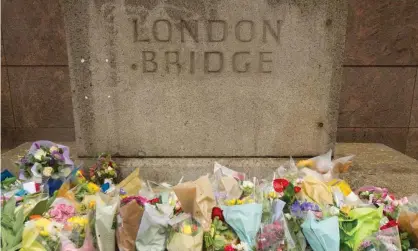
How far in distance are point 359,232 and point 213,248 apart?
0.81 m

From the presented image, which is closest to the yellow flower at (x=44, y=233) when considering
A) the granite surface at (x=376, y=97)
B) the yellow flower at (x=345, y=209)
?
the yellow flower at (x=345, y=209)

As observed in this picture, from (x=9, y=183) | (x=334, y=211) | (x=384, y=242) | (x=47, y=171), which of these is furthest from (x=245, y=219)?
(x=9, y=183)

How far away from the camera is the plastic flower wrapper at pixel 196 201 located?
2.16 metres

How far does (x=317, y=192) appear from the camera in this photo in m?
2.42

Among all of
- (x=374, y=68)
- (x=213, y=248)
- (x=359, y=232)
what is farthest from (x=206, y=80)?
(x=374, y=68)

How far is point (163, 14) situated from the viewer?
270 centimetres

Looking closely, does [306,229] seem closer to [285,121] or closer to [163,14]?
[285,121]

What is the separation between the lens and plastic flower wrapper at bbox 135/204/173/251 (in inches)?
77.8

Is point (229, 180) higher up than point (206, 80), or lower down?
lower down

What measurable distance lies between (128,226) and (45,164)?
1.07 m

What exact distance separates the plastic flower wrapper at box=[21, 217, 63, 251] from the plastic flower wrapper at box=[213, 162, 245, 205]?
3.12ft

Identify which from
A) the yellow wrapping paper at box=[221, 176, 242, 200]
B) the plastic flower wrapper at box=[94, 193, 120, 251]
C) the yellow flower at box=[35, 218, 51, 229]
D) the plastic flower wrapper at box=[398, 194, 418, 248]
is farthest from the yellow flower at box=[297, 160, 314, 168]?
the yellow flower at box=[35, 218, 51, 229]

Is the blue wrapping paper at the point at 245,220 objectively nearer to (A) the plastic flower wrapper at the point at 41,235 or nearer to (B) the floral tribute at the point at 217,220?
(B) the floral tribute at the point at 217,220

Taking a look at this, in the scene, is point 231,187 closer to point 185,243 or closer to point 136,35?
point 185,243
